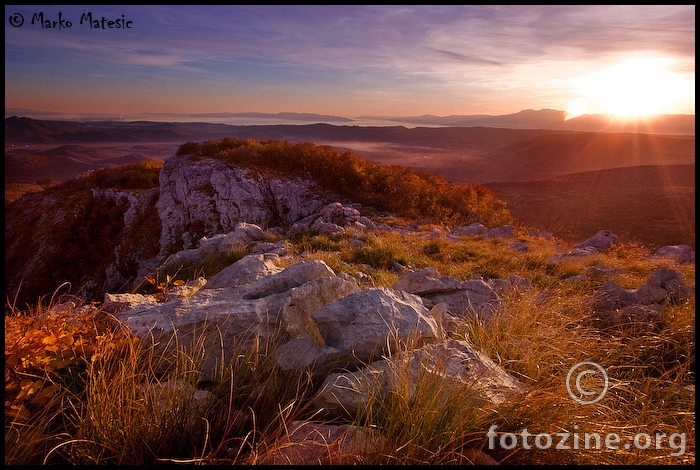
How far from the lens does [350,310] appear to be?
3562 mm

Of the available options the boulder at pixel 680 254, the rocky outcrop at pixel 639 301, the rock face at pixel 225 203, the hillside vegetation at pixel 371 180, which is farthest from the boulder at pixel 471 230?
the rocky outcrop at pixel 639 301

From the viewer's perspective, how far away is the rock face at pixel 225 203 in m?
17.4

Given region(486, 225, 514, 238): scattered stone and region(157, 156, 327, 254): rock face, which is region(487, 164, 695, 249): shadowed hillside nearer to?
region(486, 225, 514, 238): scattered stone

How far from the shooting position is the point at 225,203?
1777 centimetres

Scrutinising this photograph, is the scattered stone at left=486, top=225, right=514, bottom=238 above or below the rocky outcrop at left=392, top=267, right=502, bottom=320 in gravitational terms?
below

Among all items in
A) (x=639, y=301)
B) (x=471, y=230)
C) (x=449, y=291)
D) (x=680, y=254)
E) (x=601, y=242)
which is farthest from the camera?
(x=471, y=230)

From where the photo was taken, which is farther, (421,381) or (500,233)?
(500,233)

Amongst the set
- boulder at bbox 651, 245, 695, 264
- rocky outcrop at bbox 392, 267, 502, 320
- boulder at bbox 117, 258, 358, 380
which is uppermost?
boulder at bbox 117, 258, 358, 380

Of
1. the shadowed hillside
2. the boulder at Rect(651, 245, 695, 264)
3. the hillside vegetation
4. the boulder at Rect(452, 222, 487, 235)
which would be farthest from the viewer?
the shadowed hillside

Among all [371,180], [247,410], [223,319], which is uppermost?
[371,180]

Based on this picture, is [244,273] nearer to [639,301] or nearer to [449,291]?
[449,291]

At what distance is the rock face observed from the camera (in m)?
17.4

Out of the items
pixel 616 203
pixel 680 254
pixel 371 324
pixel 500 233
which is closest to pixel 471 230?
pixel 500 233

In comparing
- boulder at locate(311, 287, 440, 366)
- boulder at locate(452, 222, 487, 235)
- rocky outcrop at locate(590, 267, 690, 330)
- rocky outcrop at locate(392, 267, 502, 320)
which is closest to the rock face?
boulder at locate(452, 222, 487, 235)
